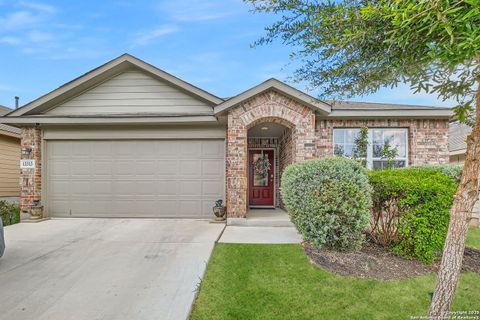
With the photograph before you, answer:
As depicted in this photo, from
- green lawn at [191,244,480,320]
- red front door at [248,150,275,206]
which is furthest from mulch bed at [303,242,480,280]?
red front door at [248,150,275,206]

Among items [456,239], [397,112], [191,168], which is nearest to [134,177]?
[191,168]

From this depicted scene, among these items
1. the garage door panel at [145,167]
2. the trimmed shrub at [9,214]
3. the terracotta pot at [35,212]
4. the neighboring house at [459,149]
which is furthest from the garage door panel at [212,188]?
the neighboring house at [459,149]

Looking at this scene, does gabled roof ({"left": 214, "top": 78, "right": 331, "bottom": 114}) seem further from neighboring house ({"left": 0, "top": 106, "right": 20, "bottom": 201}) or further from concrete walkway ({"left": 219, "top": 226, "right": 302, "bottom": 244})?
neighboring house ({"left": 0, "top": 106, "right": 20, "bottom": 201})

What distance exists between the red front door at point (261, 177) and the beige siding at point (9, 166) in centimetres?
967

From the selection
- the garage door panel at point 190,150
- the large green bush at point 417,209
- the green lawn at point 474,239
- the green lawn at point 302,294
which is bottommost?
the green lawn at point 474,239

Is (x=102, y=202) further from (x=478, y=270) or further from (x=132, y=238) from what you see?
(x=478, y=270)

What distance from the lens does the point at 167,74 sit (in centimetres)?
819

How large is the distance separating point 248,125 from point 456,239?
18.6 ft

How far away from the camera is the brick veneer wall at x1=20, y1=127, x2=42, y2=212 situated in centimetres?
814

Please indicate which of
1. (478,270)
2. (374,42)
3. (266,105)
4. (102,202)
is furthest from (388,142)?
(102,202)

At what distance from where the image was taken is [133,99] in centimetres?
851

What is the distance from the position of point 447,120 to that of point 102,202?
1078 cm

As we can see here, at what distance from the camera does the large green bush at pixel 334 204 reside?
4508mm

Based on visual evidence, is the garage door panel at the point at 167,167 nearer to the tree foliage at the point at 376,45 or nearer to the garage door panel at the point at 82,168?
the garage door panel at the point at 82,168
